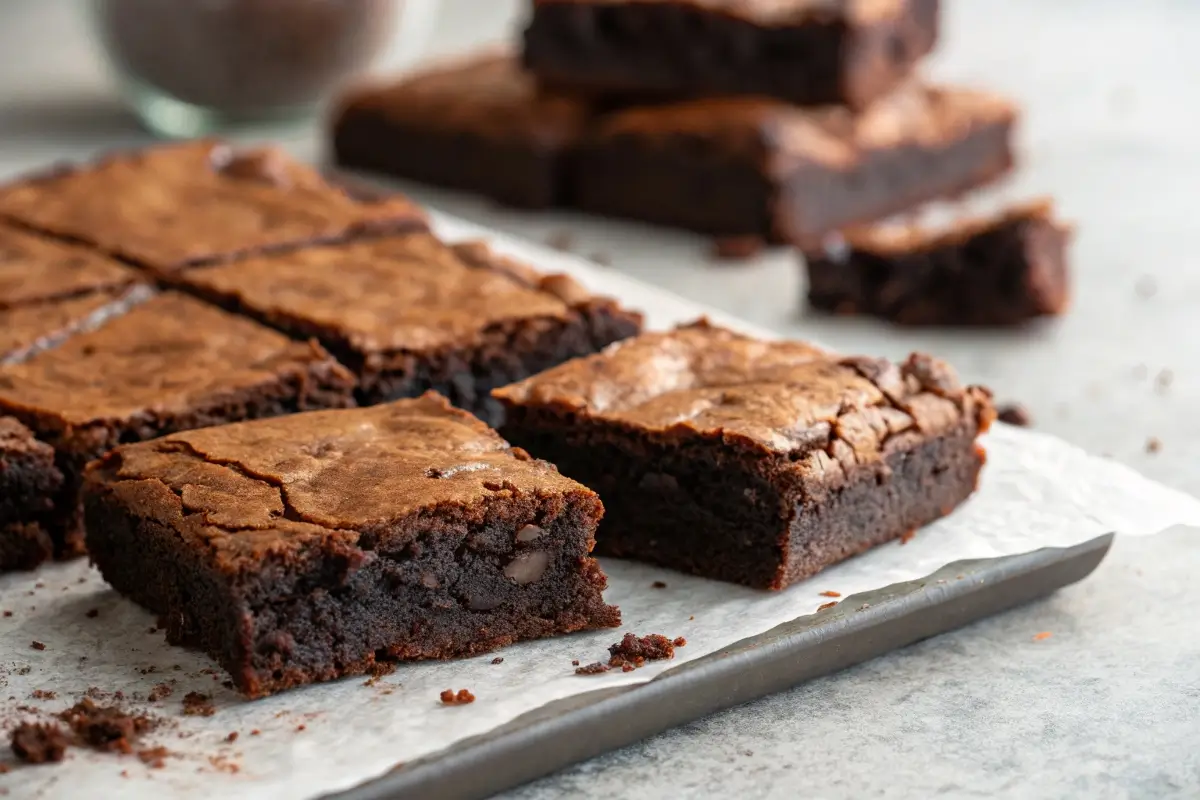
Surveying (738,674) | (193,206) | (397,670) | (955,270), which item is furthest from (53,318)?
(955,270)

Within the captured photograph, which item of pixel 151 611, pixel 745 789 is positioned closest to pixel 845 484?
pixel 745 789

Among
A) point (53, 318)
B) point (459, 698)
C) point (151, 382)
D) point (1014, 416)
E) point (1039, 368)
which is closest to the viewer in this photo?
point (459, 698)

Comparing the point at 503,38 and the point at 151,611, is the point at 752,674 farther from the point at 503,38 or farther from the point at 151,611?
the point at 503,38

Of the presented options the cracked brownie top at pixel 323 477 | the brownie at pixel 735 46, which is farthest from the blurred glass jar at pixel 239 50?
the cracked brownie top at pixel 323 477

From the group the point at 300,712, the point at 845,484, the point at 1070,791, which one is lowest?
the point at 1070,791

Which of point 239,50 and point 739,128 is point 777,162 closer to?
point 739,128

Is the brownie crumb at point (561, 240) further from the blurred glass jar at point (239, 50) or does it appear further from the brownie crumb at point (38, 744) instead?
the brownie crumb at point (38, 744)
